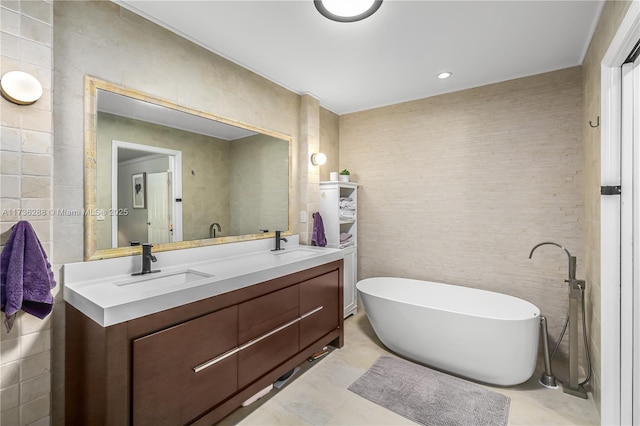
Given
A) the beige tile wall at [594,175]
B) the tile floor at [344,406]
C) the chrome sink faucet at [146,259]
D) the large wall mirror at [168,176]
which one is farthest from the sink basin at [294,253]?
the beige tile wall at [594,175]

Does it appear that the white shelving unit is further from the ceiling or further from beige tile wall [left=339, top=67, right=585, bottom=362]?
the ceiling

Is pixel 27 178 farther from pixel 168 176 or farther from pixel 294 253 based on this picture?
pixel 294 253

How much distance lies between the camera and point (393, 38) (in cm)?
203

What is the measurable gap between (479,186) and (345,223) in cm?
149

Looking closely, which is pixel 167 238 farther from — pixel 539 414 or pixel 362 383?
pixel 539 414

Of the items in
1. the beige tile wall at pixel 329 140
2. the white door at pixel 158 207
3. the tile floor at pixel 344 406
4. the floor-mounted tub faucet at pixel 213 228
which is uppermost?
the beige tile wall at pixel 329 140

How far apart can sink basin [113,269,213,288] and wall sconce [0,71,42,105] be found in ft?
3.18

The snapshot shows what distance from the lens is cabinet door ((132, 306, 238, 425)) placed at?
129 centimetres

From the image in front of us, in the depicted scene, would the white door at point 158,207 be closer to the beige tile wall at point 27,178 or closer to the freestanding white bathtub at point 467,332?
the beige tile wall at point 27,178

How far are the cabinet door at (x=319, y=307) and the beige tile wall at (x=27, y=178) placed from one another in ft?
4.76

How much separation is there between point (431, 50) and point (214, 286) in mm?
2276

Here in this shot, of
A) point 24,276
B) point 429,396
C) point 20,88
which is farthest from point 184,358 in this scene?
point 429,396

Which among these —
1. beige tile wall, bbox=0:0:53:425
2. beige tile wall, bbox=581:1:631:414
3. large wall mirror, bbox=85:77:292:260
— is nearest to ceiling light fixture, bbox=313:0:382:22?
large wall mirror, bbox=85:77:292:260

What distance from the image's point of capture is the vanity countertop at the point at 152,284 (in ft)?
4.07
